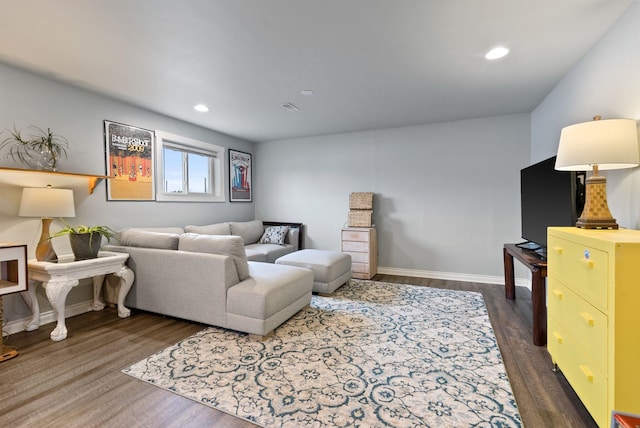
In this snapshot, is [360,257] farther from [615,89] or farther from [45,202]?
[45,202]

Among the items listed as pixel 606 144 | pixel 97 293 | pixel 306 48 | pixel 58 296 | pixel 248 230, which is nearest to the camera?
pixel 606 144

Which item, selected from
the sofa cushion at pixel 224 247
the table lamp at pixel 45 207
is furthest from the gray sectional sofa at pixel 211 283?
the table lamp at pixel 45 207

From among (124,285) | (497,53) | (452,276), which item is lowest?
(452,276)

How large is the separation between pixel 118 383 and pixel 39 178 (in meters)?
2.00

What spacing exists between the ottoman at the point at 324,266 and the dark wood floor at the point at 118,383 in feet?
4.44

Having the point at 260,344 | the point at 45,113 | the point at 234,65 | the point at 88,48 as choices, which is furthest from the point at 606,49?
the point at 45,113

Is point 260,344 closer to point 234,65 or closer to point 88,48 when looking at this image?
point 234,65

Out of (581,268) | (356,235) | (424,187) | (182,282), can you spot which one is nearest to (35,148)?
(182,282)

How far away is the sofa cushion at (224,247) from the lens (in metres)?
2.54

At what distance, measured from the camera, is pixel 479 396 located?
169 cm

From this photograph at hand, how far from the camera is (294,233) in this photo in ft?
16.9

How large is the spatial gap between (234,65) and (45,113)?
1.93 metres

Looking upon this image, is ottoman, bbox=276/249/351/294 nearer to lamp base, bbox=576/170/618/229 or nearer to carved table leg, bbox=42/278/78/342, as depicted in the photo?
carved table leg, bbox=42/278/78/342

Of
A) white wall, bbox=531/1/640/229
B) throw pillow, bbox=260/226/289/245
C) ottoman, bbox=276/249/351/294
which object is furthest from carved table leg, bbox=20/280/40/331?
white wall, bbox=531/1/640/229
